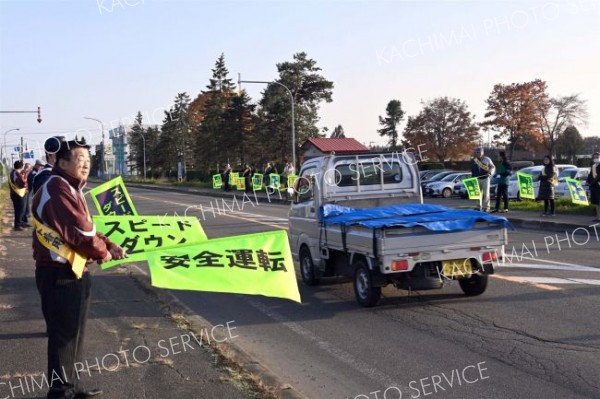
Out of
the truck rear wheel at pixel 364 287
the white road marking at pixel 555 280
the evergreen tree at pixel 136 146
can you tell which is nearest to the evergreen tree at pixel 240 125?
the evergreen tree at pixel 136 146

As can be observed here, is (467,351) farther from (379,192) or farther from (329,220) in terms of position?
(379,192)

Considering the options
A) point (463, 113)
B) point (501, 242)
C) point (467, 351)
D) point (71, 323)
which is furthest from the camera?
point (463, 113)

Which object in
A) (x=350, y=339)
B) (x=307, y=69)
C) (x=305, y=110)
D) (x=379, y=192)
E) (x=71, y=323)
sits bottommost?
(x=350, y=339)

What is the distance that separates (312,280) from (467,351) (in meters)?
3.51

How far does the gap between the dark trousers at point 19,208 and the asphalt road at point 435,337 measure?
33.8ft

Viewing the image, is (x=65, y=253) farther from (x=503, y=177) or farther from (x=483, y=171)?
(x=503, y=177)

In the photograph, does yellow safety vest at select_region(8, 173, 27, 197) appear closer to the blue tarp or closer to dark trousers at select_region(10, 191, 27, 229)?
dark trousers at select_region(10, 191, 27, 229)

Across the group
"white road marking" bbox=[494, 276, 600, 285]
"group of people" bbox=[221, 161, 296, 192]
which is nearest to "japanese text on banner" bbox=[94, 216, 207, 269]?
"white road marking" bbox=[494, 276, 600, 285]

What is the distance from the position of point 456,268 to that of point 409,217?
0.88 meters

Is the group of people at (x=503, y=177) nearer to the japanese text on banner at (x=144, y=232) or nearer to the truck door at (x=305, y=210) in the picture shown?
the truck door at (x=305, y=210)

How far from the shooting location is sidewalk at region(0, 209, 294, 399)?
480cm

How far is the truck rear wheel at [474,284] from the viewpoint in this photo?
8164 mm

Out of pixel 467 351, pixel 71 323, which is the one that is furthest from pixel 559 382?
pixel 71 323

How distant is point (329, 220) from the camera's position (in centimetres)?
854
